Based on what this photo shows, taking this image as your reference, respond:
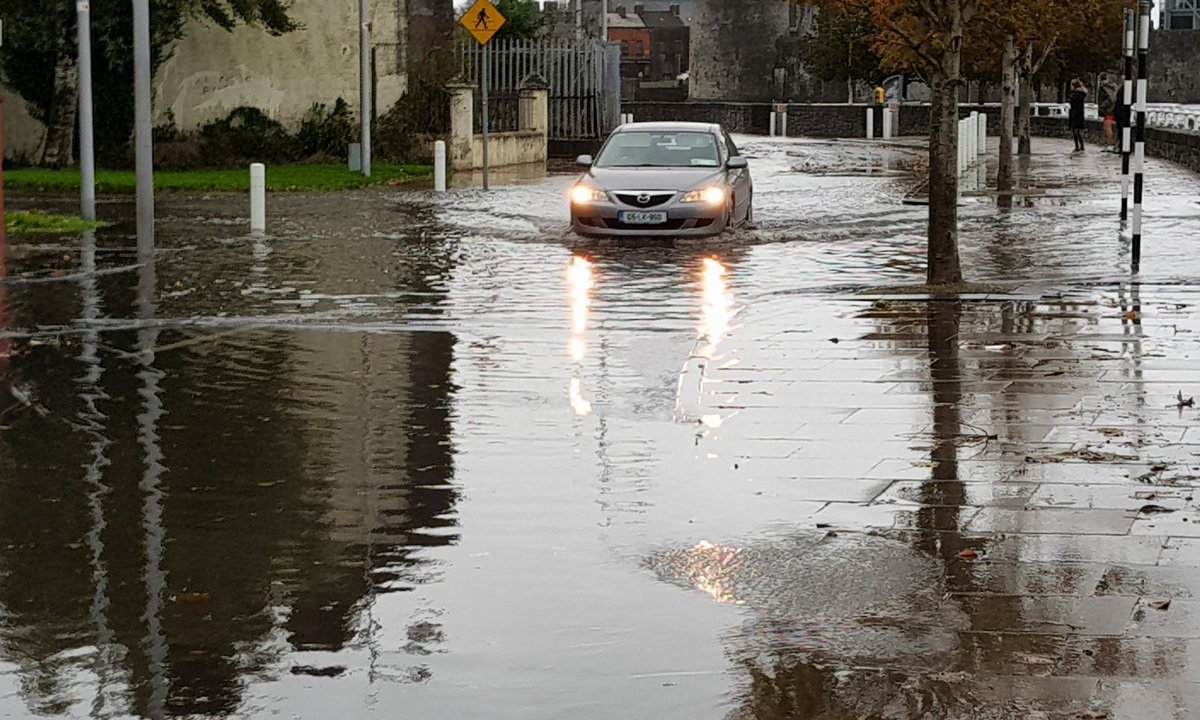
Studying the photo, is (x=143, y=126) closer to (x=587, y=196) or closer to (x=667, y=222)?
(x=587, y=196)

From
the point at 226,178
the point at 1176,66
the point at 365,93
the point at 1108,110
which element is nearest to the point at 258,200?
the point at 226,178

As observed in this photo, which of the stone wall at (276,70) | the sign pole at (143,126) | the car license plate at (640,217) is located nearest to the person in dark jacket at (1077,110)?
the stone wall at (276,70)

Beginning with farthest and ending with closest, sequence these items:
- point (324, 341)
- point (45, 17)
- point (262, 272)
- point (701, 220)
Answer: point (45, 17), point (701, 220), point (262, 272), point (324, 341)

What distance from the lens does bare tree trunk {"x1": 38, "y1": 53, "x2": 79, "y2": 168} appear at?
39531 mm

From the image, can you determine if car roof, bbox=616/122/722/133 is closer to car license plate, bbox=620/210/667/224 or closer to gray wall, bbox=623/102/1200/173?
car license plate, bbox=620/210/667/224

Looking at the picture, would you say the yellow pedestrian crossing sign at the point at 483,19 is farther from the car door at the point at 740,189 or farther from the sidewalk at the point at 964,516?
the sidewalk at the point at 964,516

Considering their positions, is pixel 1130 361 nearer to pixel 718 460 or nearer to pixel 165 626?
pixel 718 460

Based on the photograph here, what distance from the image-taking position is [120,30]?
3819 centimetres

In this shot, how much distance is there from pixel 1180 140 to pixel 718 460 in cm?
3670

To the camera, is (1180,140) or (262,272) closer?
(262,272)

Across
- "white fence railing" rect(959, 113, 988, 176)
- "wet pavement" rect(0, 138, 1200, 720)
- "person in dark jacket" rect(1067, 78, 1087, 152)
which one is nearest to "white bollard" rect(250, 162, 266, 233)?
"wet pavement" rect(0, 138, 1200, 720)

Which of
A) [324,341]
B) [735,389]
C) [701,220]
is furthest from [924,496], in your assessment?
[701,220]

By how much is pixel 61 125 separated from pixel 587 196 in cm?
1901

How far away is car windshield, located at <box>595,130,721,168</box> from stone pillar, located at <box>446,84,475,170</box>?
15461mm
